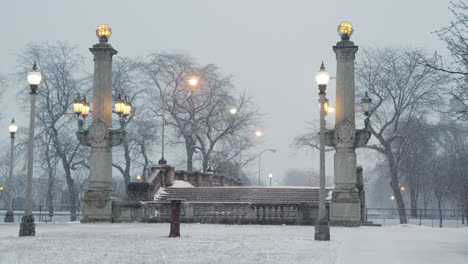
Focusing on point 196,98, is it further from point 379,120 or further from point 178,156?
point 379,120

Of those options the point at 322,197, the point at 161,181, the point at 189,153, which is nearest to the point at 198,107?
the point at 189,153

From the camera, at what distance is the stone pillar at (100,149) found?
1046 inches

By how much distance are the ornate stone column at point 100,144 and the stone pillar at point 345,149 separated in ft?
30.0

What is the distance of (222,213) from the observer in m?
26.4

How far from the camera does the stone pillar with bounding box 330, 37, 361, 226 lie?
25.1m

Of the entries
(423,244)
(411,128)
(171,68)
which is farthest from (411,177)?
(423,244)

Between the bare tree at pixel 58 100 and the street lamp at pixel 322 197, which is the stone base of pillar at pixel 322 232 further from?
the bare tree at pixel 58 100

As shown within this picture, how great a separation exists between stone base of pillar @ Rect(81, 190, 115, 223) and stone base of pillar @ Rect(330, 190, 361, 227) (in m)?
9.52

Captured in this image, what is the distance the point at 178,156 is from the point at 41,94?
557 inches

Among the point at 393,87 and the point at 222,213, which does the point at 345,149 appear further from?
the point at 393,87

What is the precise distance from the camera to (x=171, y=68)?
54031 millimetres

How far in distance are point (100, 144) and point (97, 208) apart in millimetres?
2737

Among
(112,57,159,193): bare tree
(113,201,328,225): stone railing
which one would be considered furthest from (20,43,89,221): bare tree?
(113,201,328,225): stone railing

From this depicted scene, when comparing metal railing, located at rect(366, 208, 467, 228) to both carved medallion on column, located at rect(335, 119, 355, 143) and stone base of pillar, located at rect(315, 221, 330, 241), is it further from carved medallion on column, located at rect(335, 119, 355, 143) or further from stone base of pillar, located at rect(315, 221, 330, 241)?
stone base of pillar, located at rect(315, 221, 330, 241)
